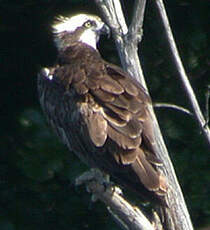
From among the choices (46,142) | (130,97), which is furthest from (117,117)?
(46,142)

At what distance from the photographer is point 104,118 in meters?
8.20

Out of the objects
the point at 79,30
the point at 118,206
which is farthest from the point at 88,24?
the point at 118,206

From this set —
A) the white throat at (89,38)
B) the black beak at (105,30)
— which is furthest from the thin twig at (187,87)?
the white throat at (89,38)

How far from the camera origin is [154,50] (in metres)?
10.5

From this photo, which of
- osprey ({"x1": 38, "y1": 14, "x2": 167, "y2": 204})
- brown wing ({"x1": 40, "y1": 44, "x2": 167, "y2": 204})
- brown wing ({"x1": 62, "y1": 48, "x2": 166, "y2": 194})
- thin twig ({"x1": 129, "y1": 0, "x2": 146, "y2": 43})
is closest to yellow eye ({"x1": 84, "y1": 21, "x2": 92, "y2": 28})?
osprey ({"x1": 38, "y1": 14, "x2": 167, "y2": 204})

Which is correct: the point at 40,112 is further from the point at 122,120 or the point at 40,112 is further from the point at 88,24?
the point at 122,120

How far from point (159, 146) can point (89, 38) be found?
1.27 metres

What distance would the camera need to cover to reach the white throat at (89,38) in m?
9.23

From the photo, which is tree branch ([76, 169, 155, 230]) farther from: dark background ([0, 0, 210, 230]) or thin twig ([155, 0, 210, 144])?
dark background ([0, 0, 210, 230])

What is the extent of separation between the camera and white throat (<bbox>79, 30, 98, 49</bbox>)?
363 inches

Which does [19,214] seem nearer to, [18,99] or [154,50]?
[18,99]

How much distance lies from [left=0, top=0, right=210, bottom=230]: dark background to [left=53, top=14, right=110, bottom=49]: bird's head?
891 mm

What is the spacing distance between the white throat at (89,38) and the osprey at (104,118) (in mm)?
301

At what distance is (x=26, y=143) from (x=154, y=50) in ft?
3.77
